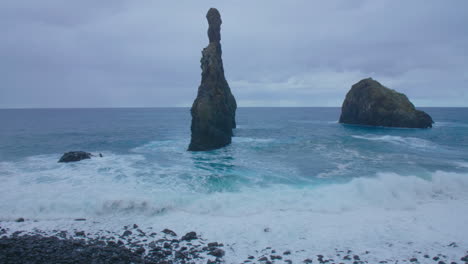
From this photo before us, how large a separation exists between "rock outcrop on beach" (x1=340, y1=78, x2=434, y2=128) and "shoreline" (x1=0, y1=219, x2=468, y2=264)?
255ft

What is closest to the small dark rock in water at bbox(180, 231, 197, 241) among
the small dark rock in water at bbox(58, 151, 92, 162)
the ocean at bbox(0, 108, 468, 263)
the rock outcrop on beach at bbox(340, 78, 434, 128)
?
the ocean at bbox(0, 108, 468, 263)

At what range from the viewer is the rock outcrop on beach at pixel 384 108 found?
8625 centimetres

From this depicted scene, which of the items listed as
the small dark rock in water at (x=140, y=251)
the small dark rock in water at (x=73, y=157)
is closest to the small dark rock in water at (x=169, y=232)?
the small dark rock in water at (x=140, y=251)

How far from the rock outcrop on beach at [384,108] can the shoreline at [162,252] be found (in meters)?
77.8

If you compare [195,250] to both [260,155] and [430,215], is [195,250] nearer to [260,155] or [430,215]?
[430,215]

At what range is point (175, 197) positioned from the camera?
82.6ft

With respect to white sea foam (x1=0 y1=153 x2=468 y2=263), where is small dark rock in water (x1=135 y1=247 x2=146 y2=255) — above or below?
below

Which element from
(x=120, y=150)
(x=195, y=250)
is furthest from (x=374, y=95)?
(x=195, y=250)

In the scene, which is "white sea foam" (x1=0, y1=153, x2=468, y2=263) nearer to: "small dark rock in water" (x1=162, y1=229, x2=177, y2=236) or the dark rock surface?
"small dark rock in water" (x1=162, y1=229, x2=177, y2=236)

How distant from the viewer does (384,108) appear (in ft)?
290

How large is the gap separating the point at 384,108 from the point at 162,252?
8791 centimetres

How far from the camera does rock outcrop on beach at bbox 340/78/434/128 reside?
86.2 metres

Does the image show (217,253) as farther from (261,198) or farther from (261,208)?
(261,198)

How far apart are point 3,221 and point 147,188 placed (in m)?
10.6
